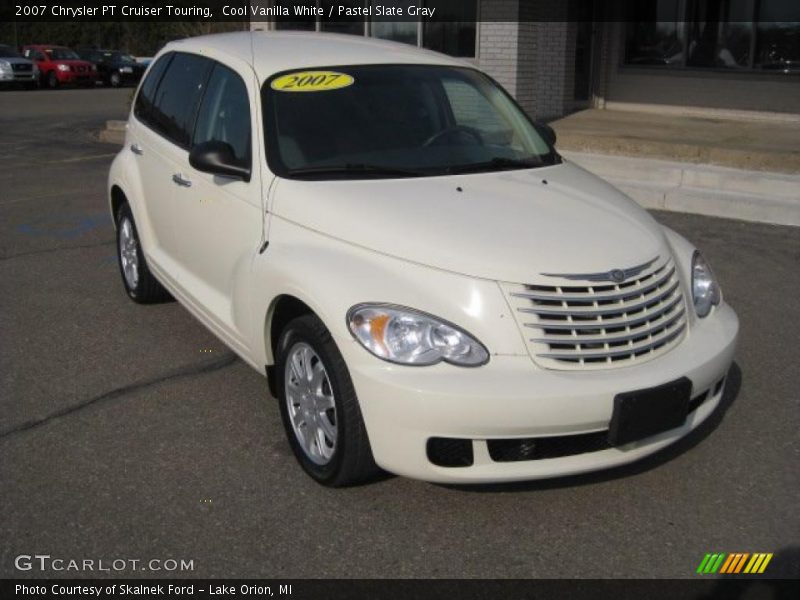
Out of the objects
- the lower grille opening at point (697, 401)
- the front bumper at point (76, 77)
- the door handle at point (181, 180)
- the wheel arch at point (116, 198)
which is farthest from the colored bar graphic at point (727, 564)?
the front bumper at point (76, 77)

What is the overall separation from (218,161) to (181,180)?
83 cm

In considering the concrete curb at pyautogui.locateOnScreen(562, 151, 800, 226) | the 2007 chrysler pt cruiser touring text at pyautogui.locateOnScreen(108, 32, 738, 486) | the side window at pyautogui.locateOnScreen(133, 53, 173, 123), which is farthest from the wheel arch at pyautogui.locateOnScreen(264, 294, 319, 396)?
the concrete curb at pyautogui.locateOnScreen(562, 151, 800, 226)

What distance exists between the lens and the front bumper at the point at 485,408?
10.1 feet

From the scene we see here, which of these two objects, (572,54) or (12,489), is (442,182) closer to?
(12,489)

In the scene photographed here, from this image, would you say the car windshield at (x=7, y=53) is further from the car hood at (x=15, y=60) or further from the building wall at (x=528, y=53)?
the building wall at (x=528, y=53)

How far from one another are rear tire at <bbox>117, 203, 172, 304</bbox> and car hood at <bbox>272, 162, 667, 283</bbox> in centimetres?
222

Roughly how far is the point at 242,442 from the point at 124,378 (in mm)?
1120

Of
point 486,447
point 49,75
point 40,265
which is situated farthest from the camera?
point 49,75

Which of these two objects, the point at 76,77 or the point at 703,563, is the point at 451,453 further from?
Answer: the point at 76,77

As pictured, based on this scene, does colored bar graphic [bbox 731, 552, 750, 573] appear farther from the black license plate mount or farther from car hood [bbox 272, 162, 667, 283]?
car hood [bbox 272, 162, 667, 283]

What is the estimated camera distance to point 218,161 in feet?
13.4

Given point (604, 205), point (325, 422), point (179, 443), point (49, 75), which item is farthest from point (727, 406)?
point (49, 75)

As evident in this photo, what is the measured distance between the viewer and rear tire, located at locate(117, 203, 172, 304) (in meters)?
5.83

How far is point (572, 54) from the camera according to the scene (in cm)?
1460
